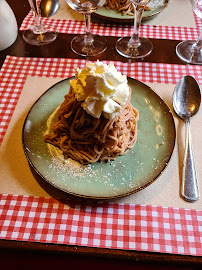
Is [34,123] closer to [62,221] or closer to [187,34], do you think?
[62,221]

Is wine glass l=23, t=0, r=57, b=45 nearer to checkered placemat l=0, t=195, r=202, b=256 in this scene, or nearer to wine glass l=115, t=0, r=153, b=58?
wine glass l=115, t=0, r=153, b=58

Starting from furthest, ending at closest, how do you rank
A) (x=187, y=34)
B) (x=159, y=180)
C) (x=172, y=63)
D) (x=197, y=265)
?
1. (x=187, y=34)
2. (x=172, y=63)
3. (x=159, y=180)
4. (x=197, y=265)

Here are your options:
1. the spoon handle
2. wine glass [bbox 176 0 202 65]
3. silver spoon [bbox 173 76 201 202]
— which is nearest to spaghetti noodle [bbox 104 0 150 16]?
wine glass [bbox 176 0 202 65]

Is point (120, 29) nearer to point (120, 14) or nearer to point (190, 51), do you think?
point (120, 14)

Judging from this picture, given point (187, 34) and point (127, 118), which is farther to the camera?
point (187, 34)

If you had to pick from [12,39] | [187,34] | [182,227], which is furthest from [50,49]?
[182,227]

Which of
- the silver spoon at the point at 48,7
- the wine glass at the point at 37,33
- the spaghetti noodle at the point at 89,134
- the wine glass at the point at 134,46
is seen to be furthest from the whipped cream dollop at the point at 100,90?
the silver spoon at the point at 48,7

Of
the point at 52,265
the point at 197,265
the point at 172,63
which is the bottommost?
the point at 52,265
